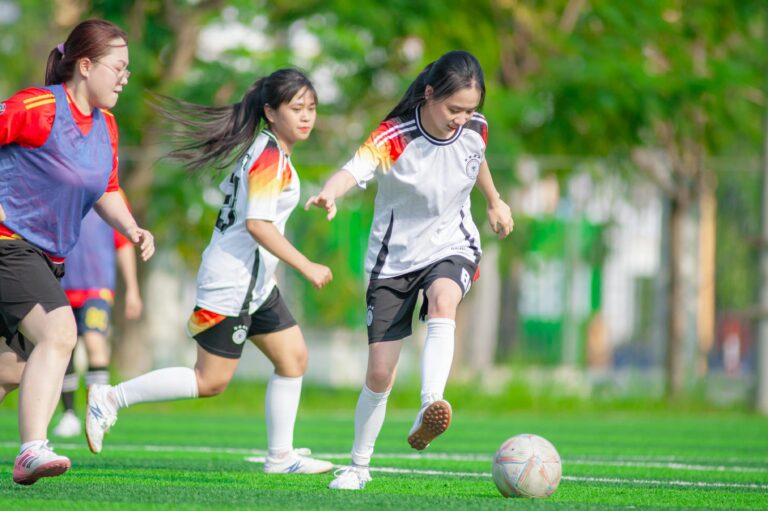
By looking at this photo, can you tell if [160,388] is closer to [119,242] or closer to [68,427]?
[68,427]

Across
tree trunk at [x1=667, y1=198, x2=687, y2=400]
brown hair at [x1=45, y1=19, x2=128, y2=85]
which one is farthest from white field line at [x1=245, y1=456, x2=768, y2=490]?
tree trunk at [x1=667, y1=198, x2=687, y2=400]

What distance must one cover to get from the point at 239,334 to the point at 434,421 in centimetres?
137

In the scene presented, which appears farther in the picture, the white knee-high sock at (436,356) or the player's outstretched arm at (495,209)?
the player's outstretched arm at (495,209)

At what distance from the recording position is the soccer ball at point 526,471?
522 centimetres

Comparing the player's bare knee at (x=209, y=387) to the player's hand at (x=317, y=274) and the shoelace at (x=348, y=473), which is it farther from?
A: the player's hand at (x=317, y=274)

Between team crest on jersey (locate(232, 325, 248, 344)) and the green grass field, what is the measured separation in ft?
2.15

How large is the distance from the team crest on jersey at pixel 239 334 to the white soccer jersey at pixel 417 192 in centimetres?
70

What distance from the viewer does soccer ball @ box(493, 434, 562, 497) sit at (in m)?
5.22

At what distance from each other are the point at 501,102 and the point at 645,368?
3.72 metres

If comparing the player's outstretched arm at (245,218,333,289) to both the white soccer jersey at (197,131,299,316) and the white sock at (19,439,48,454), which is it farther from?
the white sock at (19,439,48,454)

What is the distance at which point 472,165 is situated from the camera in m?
5.85

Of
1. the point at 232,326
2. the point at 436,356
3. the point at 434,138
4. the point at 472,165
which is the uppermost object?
the point at 434,138

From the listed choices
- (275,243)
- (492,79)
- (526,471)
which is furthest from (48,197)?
(492,79)

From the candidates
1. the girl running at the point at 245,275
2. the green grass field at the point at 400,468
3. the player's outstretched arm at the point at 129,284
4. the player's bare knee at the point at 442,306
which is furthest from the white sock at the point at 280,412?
the player's outstretched arm at the point at 129,284
